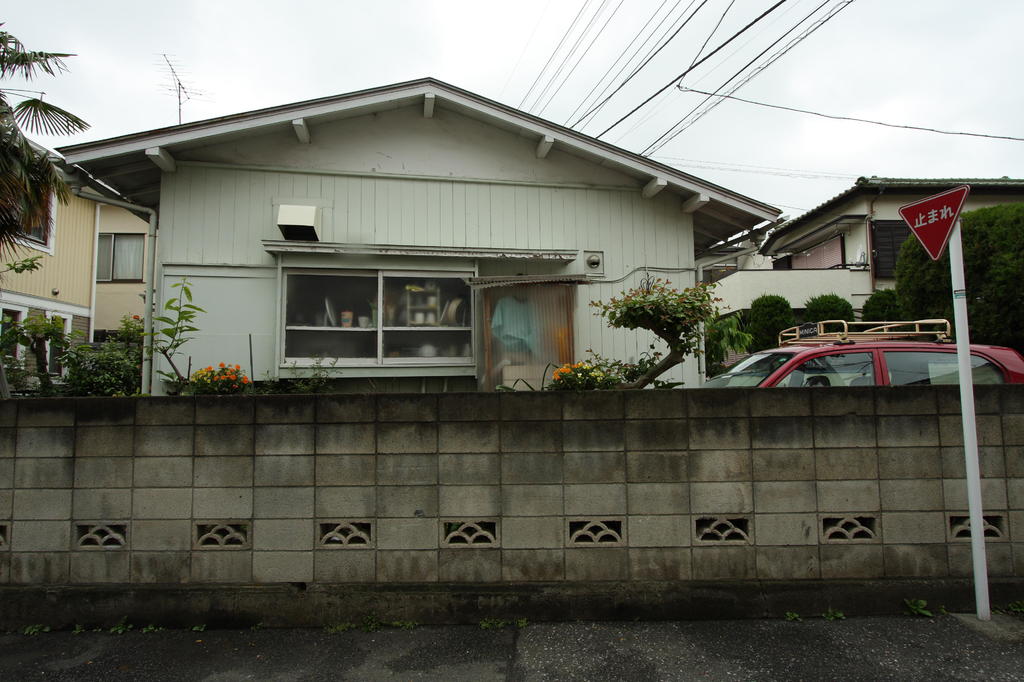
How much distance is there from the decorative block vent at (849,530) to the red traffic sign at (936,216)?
1870 mm

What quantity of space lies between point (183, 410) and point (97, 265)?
1369 cm

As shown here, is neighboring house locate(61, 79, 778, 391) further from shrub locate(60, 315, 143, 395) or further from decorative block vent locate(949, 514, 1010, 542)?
decorative block vent locate(949, 514, 1010, 542)

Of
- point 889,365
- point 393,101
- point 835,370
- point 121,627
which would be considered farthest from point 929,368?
point 121,627

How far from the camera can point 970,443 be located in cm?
378

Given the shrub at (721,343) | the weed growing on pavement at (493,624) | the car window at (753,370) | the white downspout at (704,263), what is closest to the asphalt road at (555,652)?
the weed growing on pavement at (493,624)

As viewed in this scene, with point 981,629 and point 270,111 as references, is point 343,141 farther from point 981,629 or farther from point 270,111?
point 981,629

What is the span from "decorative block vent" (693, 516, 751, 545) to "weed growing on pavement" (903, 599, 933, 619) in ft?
3.60

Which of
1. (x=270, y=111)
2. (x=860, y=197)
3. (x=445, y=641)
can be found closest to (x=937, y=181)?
(x=860, y=197)

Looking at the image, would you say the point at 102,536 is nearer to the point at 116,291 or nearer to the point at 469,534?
the point at 469,534

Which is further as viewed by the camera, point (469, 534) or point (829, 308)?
point (829, 308)

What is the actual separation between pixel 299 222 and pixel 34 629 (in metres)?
4.09

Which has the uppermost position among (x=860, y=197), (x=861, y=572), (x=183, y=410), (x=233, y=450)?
(x=860, y=197)

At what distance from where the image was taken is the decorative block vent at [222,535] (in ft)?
12.9

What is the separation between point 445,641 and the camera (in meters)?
3.59
